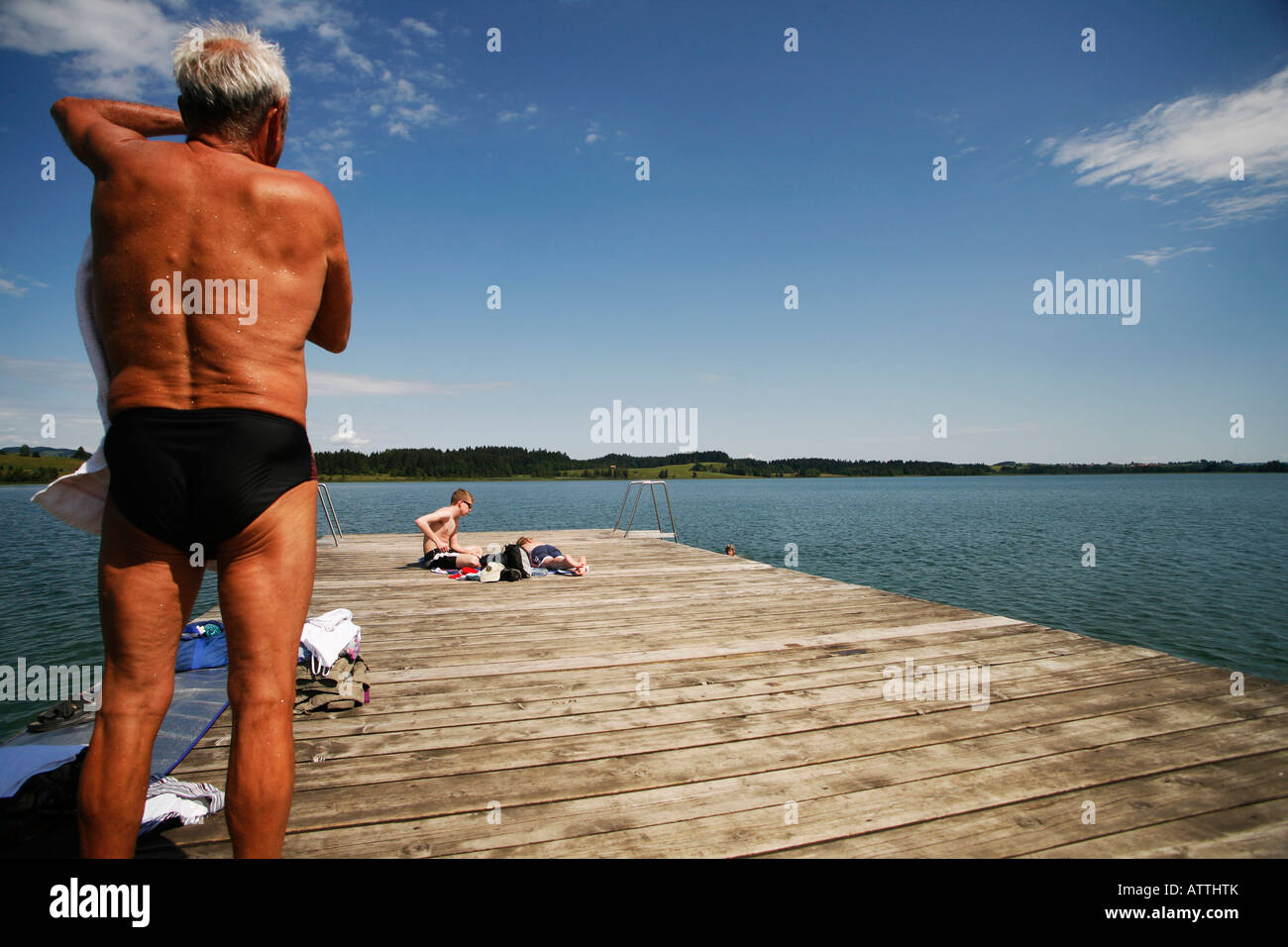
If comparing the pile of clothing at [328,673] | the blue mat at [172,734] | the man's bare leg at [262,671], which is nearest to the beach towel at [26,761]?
the blue mat at [172,734]

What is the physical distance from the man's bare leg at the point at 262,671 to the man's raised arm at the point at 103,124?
0.98 meters

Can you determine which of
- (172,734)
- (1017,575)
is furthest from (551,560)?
(1017,575)

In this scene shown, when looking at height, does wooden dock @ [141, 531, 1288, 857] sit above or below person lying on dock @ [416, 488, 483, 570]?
below

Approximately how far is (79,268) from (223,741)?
2.50 m

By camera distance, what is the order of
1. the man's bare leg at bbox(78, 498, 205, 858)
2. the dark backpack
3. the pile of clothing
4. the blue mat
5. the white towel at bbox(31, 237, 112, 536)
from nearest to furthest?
the man's bare leg at bbox(78, 498, 205, 858) < the white towel at bbox(31, 237, 112, 536) < the blue mat < the pile of clothing < the dark backpack

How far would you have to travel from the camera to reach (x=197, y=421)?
151cm

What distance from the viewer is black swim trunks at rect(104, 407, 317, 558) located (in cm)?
150

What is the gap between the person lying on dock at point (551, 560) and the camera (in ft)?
28.1

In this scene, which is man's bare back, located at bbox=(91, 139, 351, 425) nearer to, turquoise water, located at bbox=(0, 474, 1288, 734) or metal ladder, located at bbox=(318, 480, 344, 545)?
turquoise water, located at bbox=(0, 474, 1288, 734)

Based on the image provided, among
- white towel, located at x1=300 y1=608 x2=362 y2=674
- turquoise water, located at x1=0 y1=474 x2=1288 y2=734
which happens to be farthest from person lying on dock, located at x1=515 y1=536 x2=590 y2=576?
white towel, located at x1=300 y1=608 x2=362 y2=674

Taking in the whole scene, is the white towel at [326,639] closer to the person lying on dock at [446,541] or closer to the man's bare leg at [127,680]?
the man's bare leg at [127,680]

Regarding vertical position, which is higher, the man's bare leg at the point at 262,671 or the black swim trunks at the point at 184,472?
the black swim trunks at the point at 184,472
